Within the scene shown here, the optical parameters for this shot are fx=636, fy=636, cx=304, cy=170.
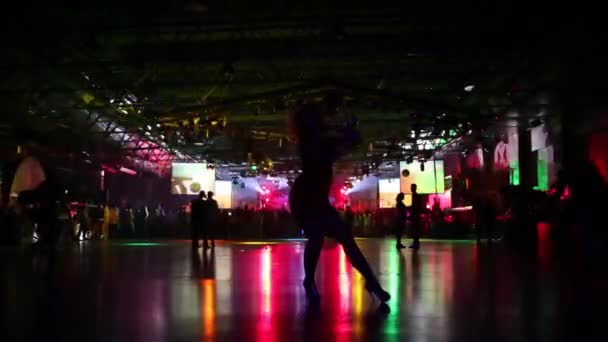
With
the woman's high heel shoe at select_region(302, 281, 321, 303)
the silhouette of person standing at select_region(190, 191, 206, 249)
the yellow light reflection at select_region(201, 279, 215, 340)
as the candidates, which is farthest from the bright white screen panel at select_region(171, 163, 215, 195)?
the woman's high heel shoe at select_region(302, 281, 321, 303)

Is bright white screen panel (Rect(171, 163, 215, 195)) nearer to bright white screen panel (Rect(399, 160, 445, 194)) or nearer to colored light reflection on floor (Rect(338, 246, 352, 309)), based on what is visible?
bright white screen panel (Rect(399, 160, 445, 194))

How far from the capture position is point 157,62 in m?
15.3

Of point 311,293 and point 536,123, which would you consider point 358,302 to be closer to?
point 311,293

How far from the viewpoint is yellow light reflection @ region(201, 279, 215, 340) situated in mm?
4059

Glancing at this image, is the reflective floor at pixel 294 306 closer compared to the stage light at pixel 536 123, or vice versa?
the reflective floor at pixel 294 306

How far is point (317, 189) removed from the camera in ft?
18.6

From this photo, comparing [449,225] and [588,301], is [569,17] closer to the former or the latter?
[588,301]

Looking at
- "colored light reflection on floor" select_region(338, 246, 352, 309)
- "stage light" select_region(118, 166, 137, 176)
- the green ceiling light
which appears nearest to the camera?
"colored light reflection on floor" select_region(338, 246, 352, 309)

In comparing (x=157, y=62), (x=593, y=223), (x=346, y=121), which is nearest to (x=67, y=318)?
(x=346, y=121)

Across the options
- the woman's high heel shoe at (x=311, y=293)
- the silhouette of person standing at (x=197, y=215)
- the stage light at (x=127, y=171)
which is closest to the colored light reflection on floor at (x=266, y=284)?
the woman's high heel shoe at (x=311, y=293)

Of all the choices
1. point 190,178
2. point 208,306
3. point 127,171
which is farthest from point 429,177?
point 208,306

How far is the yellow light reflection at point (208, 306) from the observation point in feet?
13.3

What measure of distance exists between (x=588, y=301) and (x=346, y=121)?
2.67 metres

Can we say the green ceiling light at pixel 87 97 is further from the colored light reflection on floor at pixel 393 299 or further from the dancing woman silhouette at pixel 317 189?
the dancing woman silhouette at pixel 317 189
